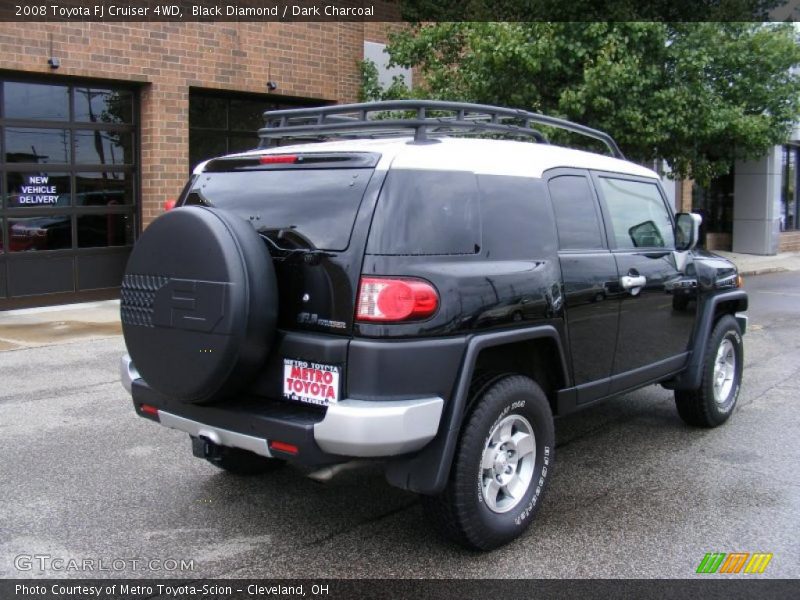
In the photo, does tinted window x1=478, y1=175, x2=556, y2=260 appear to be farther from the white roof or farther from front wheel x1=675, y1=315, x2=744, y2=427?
front wheel x1=675, y1=315, x2=744, y2=427

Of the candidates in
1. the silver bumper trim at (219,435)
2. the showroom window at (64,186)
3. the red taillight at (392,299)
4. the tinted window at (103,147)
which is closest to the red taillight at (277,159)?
the red taillight at (392,299)

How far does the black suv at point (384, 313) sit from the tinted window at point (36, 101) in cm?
794

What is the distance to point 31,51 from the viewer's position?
35.7ft

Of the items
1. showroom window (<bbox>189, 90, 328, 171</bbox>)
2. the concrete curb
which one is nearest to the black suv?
showroom window (<bbox>189, 90, 328, 171</bbox>)

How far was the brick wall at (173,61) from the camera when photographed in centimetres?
1112

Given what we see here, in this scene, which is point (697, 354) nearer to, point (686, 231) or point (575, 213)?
point (686, 231)

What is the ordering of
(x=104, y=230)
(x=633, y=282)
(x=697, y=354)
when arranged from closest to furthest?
(x=633, y=282)
(x=697, y=354)
(x=104, y=230)

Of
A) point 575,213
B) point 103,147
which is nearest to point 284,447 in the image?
point 575,213

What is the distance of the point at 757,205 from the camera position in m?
23.1

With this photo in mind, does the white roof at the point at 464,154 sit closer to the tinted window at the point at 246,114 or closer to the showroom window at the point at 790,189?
the tinted window at the point at 246,114

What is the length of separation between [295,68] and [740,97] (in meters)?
7.46

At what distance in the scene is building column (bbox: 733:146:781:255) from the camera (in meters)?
22.9

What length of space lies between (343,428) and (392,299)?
0.59m

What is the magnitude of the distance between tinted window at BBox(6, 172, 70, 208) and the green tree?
5419 mm
